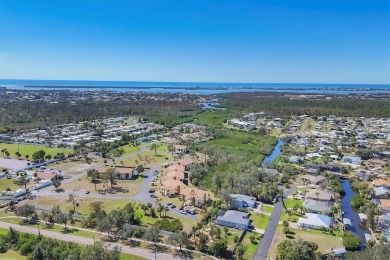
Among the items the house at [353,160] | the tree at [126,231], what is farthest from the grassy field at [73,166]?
the house at [353,160]

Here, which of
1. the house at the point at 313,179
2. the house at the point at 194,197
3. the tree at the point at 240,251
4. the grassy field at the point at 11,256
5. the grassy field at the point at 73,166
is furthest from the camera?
the grassy field at the point at 73,166

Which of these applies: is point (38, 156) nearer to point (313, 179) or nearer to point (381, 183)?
point (313, 179)

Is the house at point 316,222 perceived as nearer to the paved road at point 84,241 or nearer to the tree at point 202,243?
the tree at point 202,243

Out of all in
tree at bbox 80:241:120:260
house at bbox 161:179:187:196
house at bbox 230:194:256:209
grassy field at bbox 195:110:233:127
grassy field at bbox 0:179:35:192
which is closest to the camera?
tree at bbox 80:241:120:260

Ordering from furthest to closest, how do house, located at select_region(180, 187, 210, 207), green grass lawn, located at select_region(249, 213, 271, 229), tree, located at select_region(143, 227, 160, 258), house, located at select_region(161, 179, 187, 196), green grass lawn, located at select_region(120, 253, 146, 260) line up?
house, located at select_region(161, 179, 187, 196) → house, located at select_region(180, 187, 210, 207) → green grass lawn, located at select_region(249, 213, 271, 229) → tree, located at select_region(143, 227, 160, 258) → green grass lawn, located at select_region(120, 253, 146, 260)

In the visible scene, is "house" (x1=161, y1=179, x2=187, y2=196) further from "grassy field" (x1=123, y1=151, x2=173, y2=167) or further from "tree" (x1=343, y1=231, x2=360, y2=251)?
"tree" (x1=343, y1=231, x2=360, y2=251)

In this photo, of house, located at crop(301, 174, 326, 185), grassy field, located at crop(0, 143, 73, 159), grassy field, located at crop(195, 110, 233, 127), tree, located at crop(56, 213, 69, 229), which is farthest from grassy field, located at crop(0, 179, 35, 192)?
grassy field, located at crop(195, 110, 233, 127)

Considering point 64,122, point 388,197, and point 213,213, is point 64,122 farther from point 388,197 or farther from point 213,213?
point 388,197
